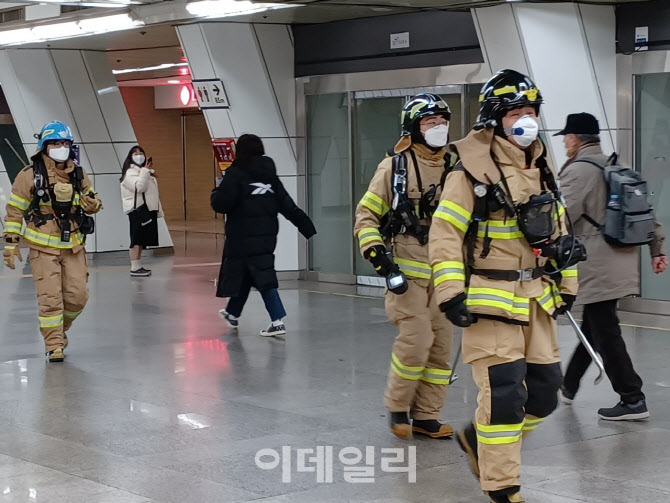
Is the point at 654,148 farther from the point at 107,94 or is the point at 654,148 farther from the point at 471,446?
the point at 107,94

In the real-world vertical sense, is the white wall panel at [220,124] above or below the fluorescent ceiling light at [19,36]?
below

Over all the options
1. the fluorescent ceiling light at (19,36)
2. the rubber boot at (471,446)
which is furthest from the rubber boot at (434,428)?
the fluorescent ceiling light at (19,36)

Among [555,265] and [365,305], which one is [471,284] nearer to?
[555,265]

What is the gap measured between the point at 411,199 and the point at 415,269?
0.39 m

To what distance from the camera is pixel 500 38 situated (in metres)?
11.7

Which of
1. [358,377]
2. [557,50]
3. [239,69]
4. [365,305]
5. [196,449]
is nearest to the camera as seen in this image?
[196,449]

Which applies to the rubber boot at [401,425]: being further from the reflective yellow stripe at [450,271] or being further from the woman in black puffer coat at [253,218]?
the woman in black puffer coat at [253,218]

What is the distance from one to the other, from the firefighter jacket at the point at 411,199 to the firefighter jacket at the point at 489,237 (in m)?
1.21

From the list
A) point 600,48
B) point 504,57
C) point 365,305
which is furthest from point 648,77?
point 365,305

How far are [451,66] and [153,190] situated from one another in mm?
5792

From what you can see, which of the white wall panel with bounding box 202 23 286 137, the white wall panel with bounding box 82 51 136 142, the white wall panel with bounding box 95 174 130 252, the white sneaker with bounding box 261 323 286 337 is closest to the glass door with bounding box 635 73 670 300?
the white sneaker with bounding box 261 323 286 337

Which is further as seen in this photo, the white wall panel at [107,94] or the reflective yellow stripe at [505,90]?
the white wall panel at [107,94]

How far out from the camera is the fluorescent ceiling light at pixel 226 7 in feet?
40.7

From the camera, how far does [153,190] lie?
1716 centimetres
